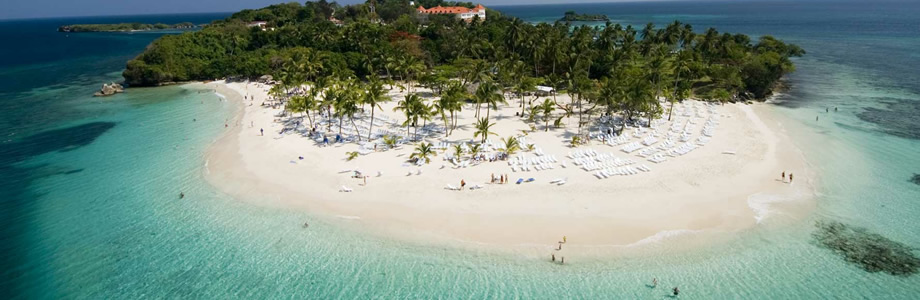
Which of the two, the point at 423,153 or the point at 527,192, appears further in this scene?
the point at 423,153

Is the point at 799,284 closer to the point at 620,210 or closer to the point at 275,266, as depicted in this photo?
the point at 620,210

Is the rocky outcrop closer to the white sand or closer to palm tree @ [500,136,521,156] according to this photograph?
the white sand

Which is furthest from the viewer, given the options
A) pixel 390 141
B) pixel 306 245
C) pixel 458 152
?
pixel 390 141

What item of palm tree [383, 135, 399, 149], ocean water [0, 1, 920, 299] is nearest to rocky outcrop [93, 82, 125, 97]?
ocean water [0, 1, 920, 299]

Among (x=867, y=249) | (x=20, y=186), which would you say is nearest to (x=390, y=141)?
(x=20, y=186)

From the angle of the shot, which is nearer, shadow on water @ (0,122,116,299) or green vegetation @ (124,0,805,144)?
shadow on water @ (0,122,116,299)

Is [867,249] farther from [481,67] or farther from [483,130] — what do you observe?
[481,67]

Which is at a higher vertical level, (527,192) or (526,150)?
(526,150)
